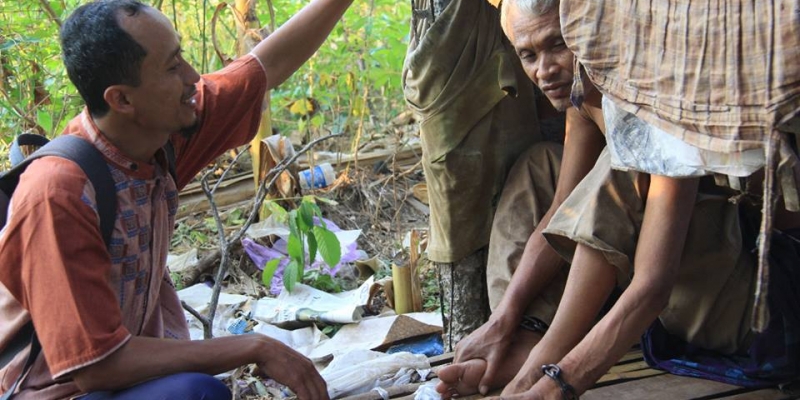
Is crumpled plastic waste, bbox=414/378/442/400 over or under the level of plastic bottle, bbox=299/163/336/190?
under

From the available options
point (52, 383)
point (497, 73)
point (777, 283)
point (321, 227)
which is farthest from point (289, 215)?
point (777, 283)

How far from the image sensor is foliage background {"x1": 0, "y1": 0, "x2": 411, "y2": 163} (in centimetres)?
434

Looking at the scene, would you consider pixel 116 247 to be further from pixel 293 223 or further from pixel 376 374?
pixel 293 223

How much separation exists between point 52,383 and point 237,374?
774 mm

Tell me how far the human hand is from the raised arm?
877mm

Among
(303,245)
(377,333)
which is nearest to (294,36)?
(377,333)

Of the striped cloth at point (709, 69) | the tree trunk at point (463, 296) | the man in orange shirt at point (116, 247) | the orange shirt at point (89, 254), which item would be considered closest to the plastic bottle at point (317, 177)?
the tree trunk at point (463, 296)

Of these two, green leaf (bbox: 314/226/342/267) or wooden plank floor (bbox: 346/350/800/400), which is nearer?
wooden plank floor (bbox: 346/350/800/400)

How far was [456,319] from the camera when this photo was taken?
3127 mm

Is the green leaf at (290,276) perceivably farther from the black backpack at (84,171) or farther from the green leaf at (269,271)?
the black backpack at (84,171)

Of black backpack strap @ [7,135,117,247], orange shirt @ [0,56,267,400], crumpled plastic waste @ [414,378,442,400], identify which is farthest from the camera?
crumpled plastic waste @ [414,378,442,400]

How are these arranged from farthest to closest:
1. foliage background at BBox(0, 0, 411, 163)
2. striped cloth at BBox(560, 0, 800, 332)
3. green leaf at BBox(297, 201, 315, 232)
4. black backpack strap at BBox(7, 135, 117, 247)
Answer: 1. foliage background at BBox(0, 0, 411, 163)
2. green leaf at BBox(297, 201, 315, 232)
3. black backpack strap at BBox(7, 135, 117, 247)
4. striped cloth at BBox(560, 0, 800, 332)

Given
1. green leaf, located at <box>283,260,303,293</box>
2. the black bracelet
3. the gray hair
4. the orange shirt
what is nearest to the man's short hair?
the orange shirt

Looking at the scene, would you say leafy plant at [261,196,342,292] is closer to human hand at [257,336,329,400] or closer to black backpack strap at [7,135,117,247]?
human hand at [257,336,329,400]
